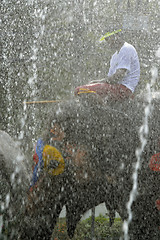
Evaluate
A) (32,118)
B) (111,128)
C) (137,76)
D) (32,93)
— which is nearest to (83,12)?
(32,93)

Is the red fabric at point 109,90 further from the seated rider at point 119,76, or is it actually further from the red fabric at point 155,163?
the red fabric at point 155,163

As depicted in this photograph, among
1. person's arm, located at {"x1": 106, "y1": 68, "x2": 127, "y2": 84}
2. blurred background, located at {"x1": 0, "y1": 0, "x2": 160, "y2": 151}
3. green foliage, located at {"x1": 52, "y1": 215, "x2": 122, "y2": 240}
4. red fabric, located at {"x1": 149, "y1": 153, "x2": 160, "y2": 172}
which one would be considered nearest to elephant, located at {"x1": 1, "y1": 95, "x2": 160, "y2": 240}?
red fabric, located at {"x1": 149, "y1": 153, "x2": 160, "y2": 172}

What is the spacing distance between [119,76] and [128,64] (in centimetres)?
11

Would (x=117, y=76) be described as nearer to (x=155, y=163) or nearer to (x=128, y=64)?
(x=128, y=64)

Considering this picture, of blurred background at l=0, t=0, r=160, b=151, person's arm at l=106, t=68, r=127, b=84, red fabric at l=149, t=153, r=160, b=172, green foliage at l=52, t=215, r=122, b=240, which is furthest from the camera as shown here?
blurred background at l=0, t=0, r=160, b=151

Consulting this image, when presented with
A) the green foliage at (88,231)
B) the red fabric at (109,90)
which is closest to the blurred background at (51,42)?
the green foliage at (88,231)

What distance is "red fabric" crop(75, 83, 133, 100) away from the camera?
171cm

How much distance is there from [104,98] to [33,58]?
3.92 m

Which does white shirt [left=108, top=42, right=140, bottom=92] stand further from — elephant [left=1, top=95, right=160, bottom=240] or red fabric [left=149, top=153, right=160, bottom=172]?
red fabric [left=149, top=153, right=160, bottom=172]

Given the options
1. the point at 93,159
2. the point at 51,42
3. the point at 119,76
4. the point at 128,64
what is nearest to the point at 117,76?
the point at 119,76

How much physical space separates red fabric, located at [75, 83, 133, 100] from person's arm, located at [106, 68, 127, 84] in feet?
0.09

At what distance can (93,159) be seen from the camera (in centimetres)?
165

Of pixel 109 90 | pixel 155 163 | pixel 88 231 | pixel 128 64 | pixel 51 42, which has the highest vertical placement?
pixel 51 42

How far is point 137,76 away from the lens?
6.10ft
